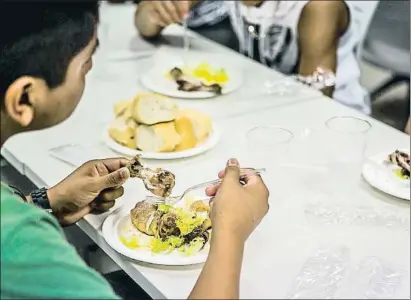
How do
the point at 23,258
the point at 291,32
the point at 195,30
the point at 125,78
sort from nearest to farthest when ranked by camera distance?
the point at 23,258, the point at 125,78, the point at 291,32, the point at 195,30

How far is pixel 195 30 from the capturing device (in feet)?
7.95

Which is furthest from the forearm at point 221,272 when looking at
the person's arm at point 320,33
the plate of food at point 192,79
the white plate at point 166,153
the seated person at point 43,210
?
the person's arm at point 320,33

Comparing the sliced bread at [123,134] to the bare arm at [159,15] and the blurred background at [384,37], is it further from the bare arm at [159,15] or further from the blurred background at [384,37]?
the blurred background at [384,37]

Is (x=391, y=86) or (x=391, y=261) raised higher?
(x=391, y=261)

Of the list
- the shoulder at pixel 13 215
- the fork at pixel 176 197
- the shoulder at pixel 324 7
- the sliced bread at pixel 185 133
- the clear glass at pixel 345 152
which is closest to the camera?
the shoulder at pixel 13 215

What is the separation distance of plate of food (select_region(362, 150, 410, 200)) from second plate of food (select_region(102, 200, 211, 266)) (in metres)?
0.31

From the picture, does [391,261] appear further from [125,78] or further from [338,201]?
[125,78]

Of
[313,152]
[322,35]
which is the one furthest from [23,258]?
[322,35]

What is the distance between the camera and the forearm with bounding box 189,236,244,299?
0.91m

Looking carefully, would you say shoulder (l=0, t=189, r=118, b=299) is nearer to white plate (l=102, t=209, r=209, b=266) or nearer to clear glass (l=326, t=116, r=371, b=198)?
white plate (l=102, t=209, r=209, b=266)

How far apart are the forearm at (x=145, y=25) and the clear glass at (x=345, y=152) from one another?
29.6 inches

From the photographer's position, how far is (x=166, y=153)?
54.4 inches

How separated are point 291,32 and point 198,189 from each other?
991 millimetres

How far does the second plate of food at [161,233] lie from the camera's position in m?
1.06
